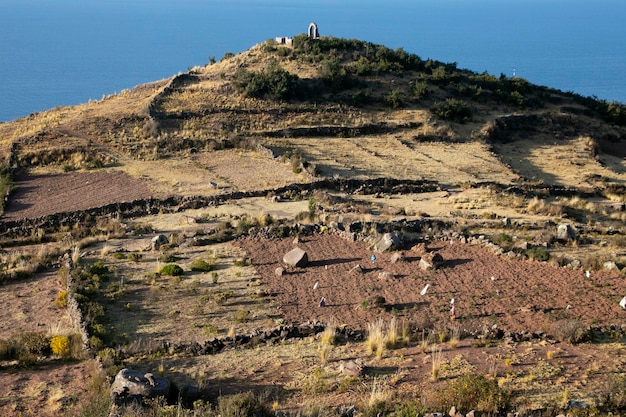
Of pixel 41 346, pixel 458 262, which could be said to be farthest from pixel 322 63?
pixel 41 346

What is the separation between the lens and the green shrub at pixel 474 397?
10992 mm

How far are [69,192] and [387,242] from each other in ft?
59.0

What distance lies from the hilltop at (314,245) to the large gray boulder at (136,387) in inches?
14.2

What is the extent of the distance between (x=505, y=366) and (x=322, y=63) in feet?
125

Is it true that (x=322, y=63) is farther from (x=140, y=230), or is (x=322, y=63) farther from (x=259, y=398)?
(x=259, y=398)

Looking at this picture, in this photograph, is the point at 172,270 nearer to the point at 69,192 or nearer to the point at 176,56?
the point at 69,192

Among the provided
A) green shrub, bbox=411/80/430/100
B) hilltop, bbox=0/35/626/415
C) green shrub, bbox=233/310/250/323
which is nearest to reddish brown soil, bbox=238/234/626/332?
hilltop, bbox=0/35/626/415

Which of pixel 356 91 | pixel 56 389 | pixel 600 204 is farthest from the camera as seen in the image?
pixel 356 91

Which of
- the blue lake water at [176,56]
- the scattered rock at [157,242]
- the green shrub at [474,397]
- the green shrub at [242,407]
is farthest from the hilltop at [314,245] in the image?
the blue lake water at [176,56]

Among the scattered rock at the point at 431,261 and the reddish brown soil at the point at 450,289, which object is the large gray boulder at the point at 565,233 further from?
the scattered rock at the point at 431,261

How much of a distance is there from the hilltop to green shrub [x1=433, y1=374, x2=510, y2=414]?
5cm

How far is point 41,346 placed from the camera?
46.0ft

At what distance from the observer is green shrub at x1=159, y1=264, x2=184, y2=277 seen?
1872 centimetres

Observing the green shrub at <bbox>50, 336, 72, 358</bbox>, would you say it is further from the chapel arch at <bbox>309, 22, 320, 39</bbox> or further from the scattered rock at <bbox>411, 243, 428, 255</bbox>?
the chapel arch at <bbox>309, 22, 320, 39</bbox>
